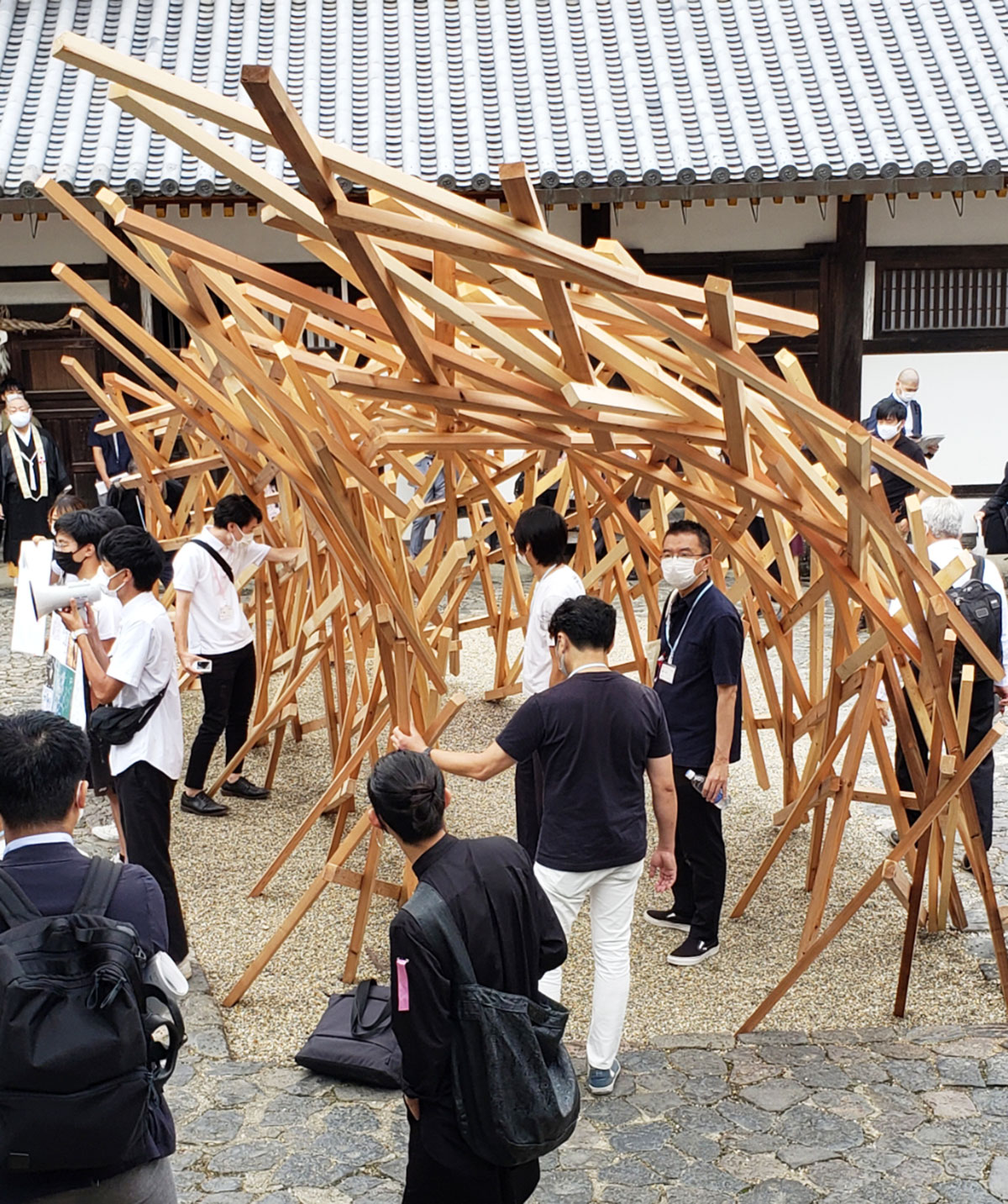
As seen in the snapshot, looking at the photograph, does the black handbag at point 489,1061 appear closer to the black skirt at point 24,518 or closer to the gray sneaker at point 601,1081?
the gray sneaker at point 601,1081

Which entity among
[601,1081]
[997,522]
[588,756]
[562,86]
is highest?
[562,86]

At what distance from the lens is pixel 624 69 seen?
11.5 m

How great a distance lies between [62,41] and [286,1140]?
2.78 m

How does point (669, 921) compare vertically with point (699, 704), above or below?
A: below

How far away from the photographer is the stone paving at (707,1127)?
3473 mm

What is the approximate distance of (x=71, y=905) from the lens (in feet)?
8.15

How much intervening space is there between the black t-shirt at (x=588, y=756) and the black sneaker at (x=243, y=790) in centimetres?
299

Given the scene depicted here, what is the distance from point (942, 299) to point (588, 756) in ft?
29.7

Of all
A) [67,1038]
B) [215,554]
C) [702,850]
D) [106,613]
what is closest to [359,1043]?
[702,850]

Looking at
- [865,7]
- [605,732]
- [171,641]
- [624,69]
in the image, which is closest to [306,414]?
[171,641]

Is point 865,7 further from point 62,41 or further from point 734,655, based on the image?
point 62,41

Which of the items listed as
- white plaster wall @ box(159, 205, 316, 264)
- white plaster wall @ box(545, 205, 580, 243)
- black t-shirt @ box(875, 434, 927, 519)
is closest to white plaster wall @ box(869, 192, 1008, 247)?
black t-shirt @ box(875, 434, 927, 519)

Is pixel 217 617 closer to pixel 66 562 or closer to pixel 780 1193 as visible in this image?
pixel 66 562

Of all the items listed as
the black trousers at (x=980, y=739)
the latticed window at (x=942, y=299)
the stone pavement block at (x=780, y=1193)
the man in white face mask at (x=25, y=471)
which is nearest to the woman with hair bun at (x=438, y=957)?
the stone pavement block at (x=780, y=1193)
